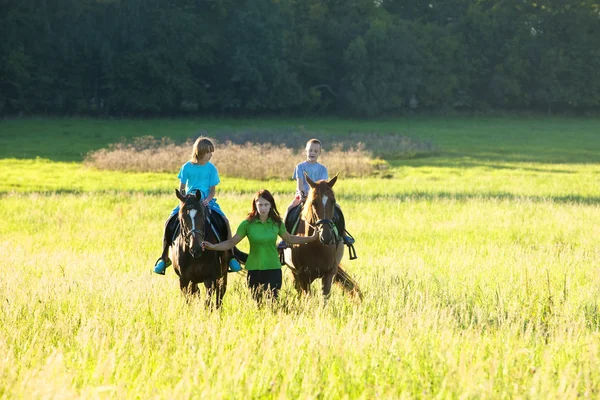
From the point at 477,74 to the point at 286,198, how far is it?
67253mm

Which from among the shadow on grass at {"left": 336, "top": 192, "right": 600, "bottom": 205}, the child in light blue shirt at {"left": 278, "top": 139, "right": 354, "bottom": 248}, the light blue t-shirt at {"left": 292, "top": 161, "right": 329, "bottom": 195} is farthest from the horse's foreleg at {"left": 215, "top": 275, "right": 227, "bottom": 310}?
the shadow on grass at {"left": 336, "top": 192, "right": 600, "bottom": 205}

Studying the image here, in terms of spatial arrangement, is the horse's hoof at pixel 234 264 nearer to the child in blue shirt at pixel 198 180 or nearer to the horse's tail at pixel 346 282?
the child in blue shirt at pixel 198 180

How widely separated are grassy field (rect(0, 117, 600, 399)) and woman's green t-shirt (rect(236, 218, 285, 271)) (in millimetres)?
490

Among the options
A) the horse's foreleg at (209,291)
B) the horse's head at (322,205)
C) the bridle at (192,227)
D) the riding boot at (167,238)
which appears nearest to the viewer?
the bridle at (192,227)

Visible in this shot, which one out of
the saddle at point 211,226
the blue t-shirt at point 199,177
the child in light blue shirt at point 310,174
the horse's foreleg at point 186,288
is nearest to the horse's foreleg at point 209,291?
the horse's foreleg at point 186,288

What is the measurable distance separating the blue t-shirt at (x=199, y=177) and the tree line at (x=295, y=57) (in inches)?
2209

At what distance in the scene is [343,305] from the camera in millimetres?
8656

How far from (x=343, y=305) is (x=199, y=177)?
Answer: 91.2 inches

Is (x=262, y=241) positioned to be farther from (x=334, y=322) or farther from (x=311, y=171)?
(x=311, y=171)

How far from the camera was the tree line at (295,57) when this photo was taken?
65.8 m

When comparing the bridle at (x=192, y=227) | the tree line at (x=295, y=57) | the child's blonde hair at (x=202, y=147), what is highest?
the tree line at (x=295, y=57)

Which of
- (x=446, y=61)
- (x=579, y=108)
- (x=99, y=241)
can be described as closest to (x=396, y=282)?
(x=99, y=241)

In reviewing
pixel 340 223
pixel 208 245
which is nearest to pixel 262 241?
pixel 208 245

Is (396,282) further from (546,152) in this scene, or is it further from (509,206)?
(546,152)
